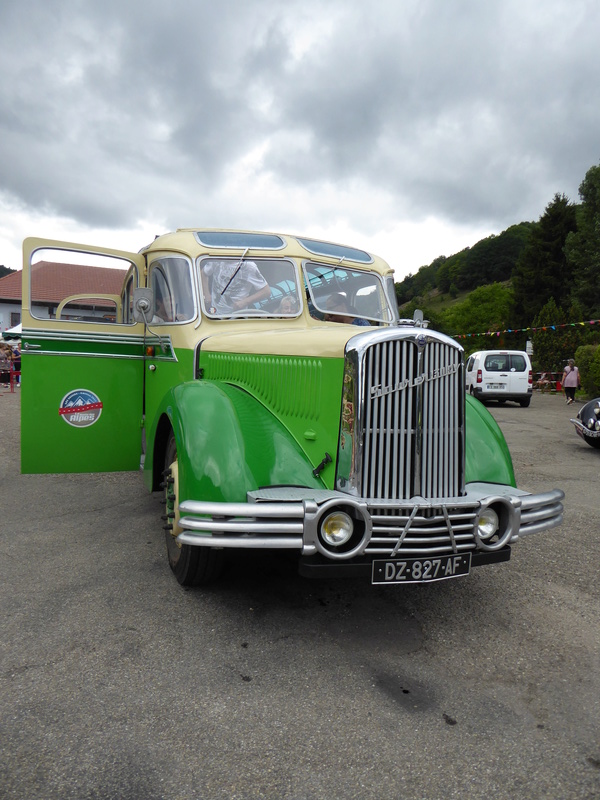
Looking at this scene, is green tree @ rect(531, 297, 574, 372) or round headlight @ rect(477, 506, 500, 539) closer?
round headlight @ rect(477, 506, 500, 539)

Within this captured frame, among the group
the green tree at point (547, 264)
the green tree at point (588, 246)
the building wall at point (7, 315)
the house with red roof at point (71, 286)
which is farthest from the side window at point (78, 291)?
the green tree at point (547, 264)

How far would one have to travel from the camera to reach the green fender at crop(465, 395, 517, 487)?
3.40 metres

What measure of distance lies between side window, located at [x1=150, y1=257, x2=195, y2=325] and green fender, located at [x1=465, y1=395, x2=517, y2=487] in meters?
2.12

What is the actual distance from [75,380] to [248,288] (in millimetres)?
1669

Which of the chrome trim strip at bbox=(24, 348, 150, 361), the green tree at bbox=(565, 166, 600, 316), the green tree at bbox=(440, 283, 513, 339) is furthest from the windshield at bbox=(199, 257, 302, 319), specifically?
the green tree at bbox=(440, 283, 513, 339)

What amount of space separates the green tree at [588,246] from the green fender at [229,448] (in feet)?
Result: 132

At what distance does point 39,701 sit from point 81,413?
9.51 feet

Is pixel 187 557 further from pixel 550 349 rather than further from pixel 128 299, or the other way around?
pixel 550 349

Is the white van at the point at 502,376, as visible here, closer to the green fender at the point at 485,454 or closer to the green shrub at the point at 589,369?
the green shrub at the point at 589,369

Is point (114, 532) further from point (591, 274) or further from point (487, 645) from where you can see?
point (591, 274)

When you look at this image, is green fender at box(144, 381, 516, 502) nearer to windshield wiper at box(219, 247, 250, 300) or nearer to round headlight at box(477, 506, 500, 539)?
round headlight at box(477, 506, 500, 539)

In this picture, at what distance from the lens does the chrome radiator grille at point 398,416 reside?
2.89 meters

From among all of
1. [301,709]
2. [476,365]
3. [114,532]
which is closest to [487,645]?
[301,709]

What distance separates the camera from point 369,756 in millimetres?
2129
